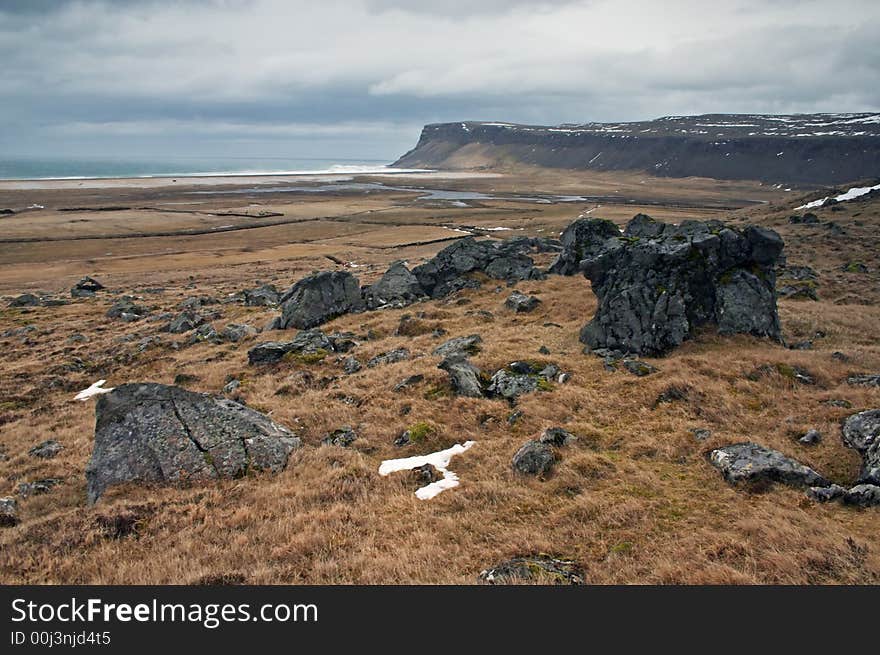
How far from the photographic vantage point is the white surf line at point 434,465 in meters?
13.4

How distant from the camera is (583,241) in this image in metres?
42.8

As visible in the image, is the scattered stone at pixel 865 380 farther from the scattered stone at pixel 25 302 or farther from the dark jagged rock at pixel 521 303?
the scattered stone at pixel 25 302

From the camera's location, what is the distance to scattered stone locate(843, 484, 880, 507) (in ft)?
35.9

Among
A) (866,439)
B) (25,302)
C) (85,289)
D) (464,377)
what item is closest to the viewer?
(866,439)

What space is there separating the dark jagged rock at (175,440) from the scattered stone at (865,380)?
66.7ft

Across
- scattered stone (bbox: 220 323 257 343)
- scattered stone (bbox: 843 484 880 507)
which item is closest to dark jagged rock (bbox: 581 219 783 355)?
scattered stone (bbox: 843 484 880 507)

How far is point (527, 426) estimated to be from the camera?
1703 centimetres

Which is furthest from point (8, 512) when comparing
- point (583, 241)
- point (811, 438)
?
point (583, 241)

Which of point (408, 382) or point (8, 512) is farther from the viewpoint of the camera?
point (408, 382)

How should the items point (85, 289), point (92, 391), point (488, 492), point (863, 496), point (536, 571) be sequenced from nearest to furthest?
point (536, 571) → point (863, 496) → point (488, 492) → point (92, 391) → point (85, 289)

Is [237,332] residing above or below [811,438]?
below

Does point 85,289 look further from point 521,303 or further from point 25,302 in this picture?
point 521,303

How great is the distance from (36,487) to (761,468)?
2073cm
